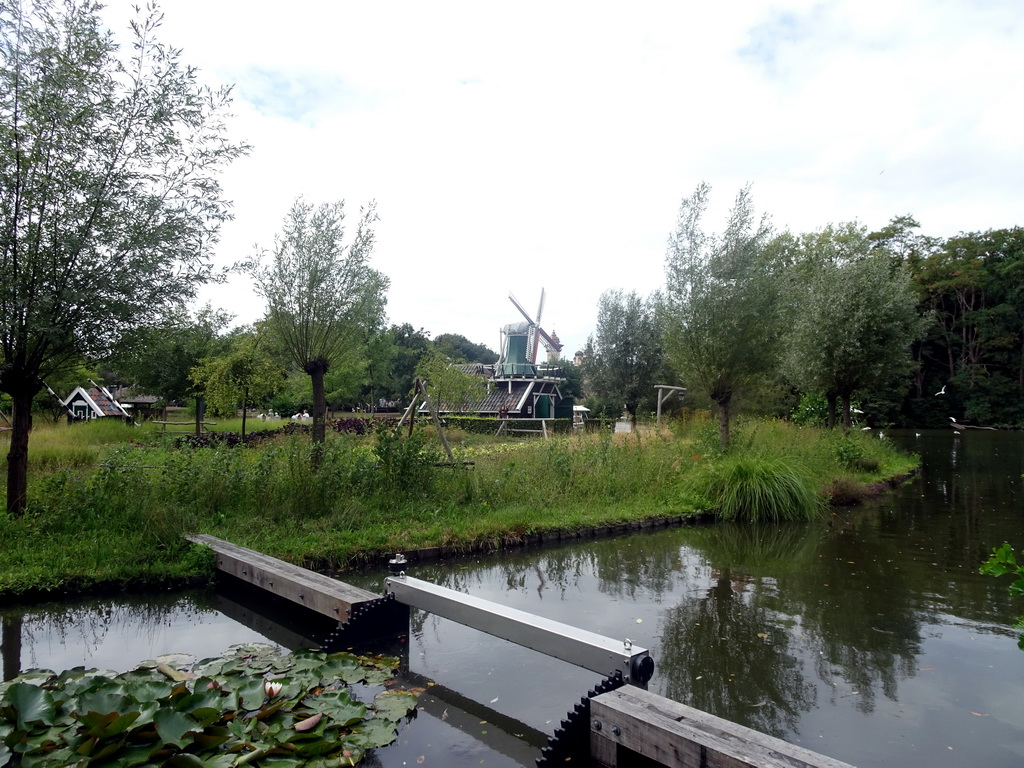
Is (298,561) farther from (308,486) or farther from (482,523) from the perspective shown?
(482,523)

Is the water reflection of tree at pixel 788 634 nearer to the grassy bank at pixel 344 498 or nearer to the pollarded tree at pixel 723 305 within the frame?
the grassy bank at pixel 344 498

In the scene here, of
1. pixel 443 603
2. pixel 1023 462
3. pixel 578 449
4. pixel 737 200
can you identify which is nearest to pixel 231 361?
pixel 578 449

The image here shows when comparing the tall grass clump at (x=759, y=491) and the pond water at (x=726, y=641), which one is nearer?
the pond water at (x=726, y=641)

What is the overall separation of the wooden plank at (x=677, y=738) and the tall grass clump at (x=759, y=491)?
8.25 m

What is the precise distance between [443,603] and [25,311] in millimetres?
5010

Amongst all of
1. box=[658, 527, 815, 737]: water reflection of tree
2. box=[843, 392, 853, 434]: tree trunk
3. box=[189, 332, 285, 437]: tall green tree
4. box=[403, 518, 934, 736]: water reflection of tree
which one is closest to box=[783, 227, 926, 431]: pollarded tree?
box=[843, 392, 853, 434]: tree trunk

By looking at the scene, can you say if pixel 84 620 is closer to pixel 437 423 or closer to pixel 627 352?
pixel 437 423

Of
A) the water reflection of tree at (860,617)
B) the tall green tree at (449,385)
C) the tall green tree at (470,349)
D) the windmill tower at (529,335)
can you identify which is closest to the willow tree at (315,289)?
the water reflection of tree at (860,617)

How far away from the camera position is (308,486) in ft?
26.9

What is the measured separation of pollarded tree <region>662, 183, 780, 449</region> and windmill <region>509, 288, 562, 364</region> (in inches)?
1411

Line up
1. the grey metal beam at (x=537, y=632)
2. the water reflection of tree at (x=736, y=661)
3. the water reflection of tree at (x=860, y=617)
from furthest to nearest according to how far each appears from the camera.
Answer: the water reflection of tree at (x=860, y=617), the water reflection of tree at (x=736, y=661), the grey metal beam at (x=537, y=632)

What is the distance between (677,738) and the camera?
2725mm

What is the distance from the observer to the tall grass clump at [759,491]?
35.3 ft

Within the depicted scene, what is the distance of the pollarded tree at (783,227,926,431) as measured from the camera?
17906 millimetres
